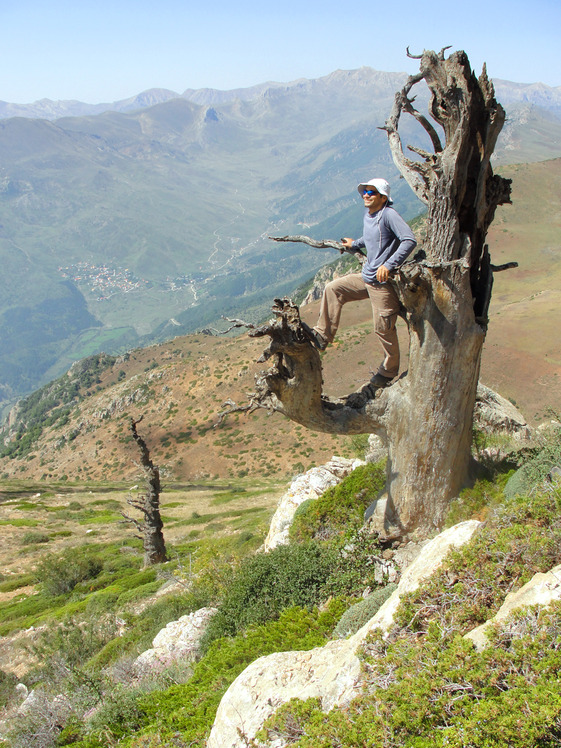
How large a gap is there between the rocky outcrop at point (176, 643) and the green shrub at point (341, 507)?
2.93 m

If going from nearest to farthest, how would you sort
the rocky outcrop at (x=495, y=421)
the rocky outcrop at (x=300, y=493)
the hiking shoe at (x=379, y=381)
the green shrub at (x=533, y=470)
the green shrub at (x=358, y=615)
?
the green shrub at (x=358, y=615), the green shrub at (x=533, y=470), the hiking shoe at (x=379, y=381), the rocky outcrop at (x=495, y=421), the rocky outcrop at (x=300, y=493)

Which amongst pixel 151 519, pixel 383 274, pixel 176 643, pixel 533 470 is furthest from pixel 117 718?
pixel 151 519

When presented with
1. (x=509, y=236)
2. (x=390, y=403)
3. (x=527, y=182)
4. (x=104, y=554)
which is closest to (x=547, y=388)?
(x=104, y=554)

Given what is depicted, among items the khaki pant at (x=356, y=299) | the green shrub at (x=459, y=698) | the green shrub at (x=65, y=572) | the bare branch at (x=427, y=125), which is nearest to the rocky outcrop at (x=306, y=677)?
the green shrub at (x=459, y=698)

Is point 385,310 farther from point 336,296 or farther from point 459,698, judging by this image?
point 459,698

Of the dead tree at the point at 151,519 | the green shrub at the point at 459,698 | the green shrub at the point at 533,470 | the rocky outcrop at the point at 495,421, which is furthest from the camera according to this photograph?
the dead tree at the point at 151,519

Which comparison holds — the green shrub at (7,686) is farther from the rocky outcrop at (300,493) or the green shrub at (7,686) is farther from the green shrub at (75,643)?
the rocky outcrop at (300,493)

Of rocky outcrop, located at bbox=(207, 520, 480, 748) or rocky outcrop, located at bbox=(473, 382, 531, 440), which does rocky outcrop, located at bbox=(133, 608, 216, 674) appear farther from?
rocky outcrop, located at bbox=(473, 382, 531, 440)

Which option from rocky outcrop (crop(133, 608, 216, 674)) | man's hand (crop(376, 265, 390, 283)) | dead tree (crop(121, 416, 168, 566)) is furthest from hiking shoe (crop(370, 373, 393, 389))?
dead tree (crop(121, 416, 168, 566))

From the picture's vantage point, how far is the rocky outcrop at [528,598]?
4.07 m

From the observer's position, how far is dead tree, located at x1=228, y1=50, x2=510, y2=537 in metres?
6.95

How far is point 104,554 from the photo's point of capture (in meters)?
25.6

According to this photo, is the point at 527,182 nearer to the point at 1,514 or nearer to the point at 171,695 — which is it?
the point at 1,514

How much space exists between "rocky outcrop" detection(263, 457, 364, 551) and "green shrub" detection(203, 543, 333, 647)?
11.4 feet
